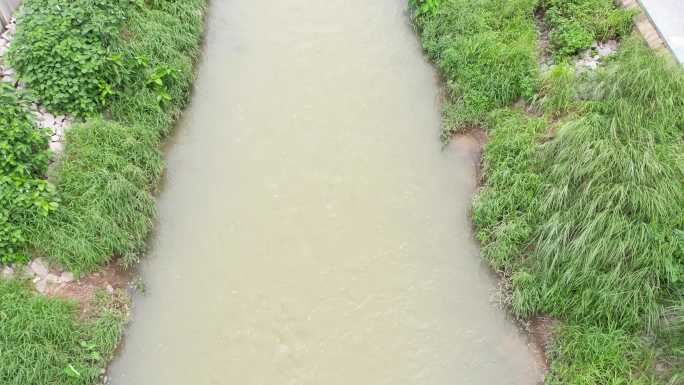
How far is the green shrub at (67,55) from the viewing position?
22.6ft

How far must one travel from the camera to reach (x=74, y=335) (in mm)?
5773

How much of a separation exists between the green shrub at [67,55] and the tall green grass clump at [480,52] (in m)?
4.85

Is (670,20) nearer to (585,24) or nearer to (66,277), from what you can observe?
(585,24)

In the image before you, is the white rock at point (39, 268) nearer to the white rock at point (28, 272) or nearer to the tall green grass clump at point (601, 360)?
the white rock at point (28, 272)

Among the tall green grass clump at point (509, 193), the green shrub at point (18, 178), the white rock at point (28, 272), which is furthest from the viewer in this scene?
the tall green grass clump at point (509, 193)

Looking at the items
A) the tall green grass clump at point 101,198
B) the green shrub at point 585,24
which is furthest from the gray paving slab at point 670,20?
the tall green grass clump at point 101,198

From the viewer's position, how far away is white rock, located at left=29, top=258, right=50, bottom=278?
614 cm

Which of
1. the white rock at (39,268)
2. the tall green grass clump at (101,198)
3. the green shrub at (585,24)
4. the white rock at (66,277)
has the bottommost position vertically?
the white rock at (66,277)

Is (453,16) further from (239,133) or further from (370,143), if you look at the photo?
(239,133)

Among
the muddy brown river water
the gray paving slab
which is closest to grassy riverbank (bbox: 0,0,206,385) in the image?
the muddy brown river water

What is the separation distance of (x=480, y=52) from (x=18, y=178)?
6421 millimetres

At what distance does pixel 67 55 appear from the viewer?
22.8 ft

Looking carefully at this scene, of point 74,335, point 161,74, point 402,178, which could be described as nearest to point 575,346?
point 402,178

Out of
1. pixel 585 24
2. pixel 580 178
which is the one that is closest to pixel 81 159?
pixel 580 178
